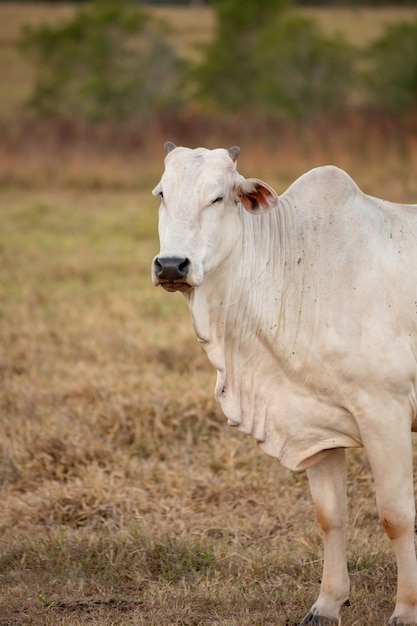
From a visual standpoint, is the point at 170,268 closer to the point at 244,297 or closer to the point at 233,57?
the point at 244,297

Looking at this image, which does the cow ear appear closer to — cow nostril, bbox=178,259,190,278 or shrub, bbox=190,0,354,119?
cow nostril, bbox=178,259,190,278

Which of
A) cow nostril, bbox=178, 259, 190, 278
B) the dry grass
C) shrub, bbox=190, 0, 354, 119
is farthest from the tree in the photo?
cow nostril, bbox=178, 259, 190, 278

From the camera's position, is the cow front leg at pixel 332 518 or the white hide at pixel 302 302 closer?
the white hide at pixel 302 302

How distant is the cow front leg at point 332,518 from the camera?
10.9 feet

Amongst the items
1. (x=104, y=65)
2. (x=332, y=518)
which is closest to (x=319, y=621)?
(x=332, y=518)

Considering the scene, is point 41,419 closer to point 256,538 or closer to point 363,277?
point 256,538

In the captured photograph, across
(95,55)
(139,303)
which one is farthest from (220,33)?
(139,303)

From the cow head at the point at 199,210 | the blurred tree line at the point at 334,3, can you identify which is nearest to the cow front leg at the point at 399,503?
the cow head at the point at 199,210

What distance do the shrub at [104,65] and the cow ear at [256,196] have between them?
18968 millimetres

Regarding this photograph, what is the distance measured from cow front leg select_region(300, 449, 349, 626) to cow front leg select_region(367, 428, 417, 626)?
0.22 metres

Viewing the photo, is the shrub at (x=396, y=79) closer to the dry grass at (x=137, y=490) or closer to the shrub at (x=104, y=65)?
the shrub at (x=104, y=65)

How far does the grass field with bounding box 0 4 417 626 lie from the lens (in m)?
3.48

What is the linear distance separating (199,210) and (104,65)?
20.9m

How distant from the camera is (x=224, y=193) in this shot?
3.03m
